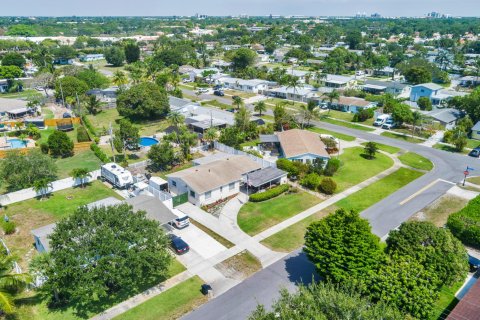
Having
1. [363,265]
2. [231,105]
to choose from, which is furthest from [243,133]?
[363,265]

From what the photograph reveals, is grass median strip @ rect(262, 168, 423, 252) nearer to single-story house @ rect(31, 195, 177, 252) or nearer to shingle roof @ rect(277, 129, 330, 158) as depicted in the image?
shingle roof @ rect(277, 129, 330, 158)

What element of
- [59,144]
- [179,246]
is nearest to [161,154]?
[59,144]

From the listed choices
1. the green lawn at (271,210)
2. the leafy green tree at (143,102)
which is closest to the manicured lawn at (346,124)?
the green lawn at (271,210)

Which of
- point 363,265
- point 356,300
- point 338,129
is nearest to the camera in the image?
point 356,300

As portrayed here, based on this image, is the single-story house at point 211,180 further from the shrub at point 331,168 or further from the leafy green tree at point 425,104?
the leafy green tree at point 425,104

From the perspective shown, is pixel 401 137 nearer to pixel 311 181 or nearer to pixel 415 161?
pixel 415 161

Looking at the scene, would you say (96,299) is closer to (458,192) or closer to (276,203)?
(276,203)

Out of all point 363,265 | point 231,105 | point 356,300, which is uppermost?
point 356,300
